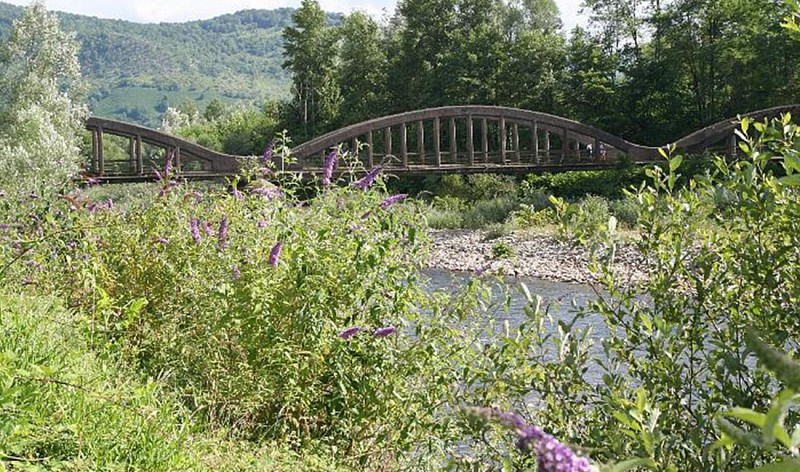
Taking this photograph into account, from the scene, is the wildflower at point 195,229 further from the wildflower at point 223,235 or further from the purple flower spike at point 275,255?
the purple flower spike at point 275,255

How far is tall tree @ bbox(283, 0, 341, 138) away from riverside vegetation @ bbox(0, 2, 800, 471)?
41936mm

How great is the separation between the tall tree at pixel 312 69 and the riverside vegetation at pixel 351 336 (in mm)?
41936

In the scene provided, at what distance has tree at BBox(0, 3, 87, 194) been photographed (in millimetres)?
23766

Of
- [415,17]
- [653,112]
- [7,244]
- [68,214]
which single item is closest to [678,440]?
[7,244]

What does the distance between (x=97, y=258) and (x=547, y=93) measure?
125 feet

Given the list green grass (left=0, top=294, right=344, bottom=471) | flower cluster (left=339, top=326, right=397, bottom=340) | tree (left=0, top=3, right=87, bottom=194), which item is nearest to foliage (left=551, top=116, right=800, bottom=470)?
flower cluster (left=339, top=326, right=397, bottom=340)

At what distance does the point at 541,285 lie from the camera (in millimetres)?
18641

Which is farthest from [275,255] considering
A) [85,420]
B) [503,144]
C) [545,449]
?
[503,144]

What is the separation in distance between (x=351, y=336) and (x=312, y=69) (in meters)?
46.2

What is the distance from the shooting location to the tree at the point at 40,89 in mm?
23766

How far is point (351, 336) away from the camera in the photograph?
4.10 metres

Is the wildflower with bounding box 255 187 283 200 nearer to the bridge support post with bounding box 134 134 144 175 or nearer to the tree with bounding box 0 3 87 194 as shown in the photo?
the tree with bounding box 0 3 87 194

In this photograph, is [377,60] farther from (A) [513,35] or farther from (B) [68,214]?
(B) [68,214]

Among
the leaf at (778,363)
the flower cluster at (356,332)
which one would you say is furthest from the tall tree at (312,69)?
the leaf at (778,363)
